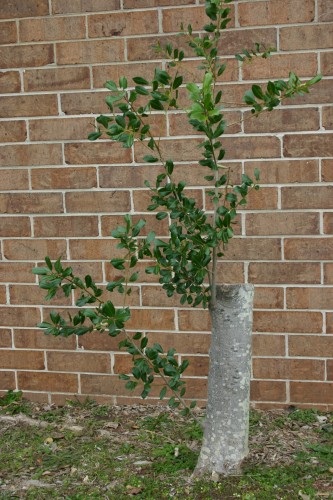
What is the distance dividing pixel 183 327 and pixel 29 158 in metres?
1.14

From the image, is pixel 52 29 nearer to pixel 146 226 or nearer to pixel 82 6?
pixel 82 6

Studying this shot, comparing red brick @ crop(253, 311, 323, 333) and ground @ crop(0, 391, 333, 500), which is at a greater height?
red brick @ crop(253, 311, 323, 333)

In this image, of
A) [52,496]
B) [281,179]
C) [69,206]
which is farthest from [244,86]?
[52,496]

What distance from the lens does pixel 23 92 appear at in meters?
3.48

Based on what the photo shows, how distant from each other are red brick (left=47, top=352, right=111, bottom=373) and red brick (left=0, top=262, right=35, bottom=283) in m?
0.41

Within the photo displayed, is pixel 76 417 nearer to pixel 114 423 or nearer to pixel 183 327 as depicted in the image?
pixel 114 423

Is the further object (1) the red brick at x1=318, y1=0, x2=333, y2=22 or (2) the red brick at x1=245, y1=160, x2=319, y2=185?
(2) the red brick at x1=245, y1=160, x2=319, y2=185

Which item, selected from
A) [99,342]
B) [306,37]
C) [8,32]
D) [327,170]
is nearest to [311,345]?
[327,170]

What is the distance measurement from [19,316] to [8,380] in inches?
14.3

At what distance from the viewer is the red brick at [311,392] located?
Answer: 340cm

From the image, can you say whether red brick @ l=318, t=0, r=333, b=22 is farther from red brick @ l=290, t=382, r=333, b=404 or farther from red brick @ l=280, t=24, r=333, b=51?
red brick @ l=290, t=382, r=333, b=404

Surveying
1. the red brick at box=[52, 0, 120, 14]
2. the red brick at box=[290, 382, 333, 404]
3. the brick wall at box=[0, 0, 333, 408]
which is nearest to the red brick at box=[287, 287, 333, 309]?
the brick wall at box=[0, 0, 333, 408]

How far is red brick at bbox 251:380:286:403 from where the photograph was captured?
135 inches

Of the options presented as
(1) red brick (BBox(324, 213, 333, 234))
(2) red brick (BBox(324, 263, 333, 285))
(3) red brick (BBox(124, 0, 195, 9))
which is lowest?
(2) red brick (BBox(324, 263, 333, 285))
